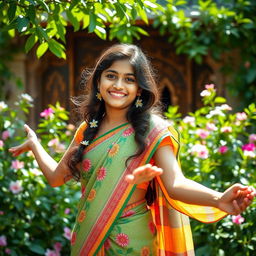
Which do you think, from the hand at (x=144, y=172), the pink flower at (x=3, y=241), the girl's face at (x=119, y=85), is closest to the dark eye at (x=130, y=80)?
the girl's face at (x=119, y=85)

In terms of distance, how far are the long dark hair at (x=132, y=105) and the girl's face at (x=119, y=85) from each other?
0.07 feet

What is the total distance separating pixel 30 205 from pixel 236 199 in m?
2.05

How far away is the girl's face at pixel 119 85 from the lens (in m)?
2.41

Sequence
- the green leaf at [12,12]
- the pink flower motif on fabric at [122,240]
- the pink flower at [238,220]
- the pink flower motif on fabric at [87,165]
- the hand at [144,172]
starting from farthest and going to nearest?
the pink flower at [238,220], the green leaf at [12,12], the pink flower motif on fabric at [87,165], the pink flower motif on fabric at [122,240], the hand at [144,172]

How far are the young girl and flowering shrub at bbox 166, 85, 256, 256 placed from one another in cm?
104

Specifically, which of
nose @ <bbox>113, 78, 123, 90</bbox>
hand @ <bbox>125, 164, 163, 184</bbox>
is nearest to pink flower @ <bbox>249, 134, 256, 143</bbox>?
nose @ <bbox>113, 78, 123, 90</bbox>

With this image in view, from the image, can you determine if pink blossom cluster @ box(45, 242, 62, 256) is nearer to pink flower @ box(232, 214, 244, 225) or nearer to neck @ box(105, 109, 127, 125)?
pink flower @ box(232, 214, 244, 225)

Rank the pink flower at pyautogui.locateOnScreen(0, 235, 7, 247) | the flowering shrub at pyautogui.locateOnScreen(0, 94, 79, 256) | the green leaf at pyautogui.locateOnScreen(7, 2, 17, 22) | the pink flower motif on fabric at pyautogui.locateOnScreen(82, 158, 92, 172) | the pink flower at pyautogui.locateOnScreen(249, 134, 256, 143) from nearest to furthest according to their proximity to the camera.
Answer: the pink flower motif on fabric at pyautogui.locateOnScreen(82, 158, 92, 172)
the green leaf at pyautogui.locateOnScreen(7, 2, 17, 22)
the pink flower at pyautogui.locateOnScreen(0, 235, 7, 247)
the flowering shrub at pyautogui.locateOnScreen(0, 94, 79, 256)
the pink flower at pyautogui.locateOnScreen(249, 134, 256, 143)

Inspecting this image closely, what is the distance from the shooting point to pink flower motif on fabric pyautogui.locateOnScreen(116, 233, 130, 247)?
7.69 ft

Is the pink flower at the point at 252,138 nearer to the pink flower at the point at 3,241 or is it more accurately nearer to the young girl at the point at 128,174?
the young girl at the point at 128,174

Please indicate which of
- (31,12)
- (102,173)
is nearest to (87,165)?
(102,173)

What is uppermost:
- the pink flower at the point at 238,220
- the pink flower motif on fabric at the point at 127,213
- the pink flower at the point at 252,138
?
the pink flower motif on fabric at the point at 127,213

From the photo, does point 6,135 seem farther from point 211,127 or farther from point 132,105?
point 132,105

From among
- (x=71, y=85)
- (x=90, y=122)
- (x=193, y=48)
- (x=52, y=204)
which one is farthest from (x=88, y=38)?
(x=90, y=122)
